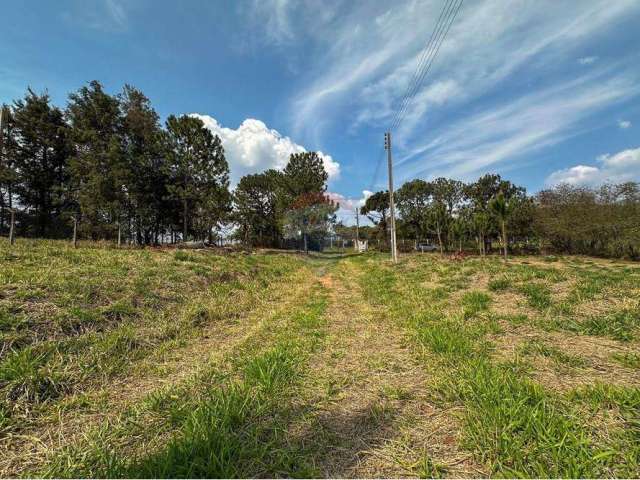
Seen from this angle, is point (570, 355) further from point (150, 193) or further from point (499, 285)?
point (150, 193)

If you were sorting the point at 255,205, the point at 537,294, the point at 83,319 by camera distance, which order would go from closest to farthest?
the point at 83,319 → the point at 537,294 → the point at 255,205

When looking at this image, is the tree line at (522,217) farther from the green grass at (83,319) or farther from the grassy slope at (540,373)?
the green grass at (83,319)

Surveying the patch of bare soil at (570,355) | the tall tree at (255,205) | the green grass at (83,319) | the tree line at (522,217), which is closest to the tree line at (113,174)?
the tall tree at (255,205)

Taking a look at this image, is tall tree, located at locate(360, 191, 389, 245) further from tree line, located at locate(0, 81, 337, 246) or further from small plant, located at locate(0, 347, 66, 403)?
→ small plant, located at locate(0, 347, 66, 403)

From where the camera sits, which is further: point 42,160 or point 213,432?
point 42,160

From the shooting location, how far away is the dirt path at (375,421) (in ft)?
5.83

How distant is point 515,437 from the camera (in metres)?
1.84

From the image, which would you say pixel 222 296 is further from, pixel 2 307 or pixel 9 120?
pixel 9 120

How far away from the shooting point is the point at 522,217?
123ft

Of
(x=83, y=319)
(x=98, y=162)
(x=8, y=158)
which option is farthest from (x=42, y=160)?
(x=83, y=319)

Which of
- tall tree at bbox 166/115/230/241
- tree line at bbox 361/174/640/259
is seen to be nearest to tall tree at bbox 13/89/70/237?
tall tree at bbox 166/115/230/241

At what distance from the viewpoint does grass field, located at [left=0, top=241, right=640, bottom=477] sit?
179cm

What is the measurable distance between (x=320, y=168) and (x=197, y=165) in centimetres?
1803

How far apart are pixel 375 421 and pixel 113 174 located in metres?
35.3
